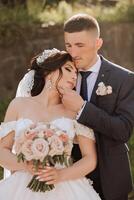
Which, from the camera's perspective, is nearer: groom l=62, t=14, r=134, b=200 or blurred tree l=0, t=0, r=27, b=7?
groom l=62, t=14, r=134, b=200

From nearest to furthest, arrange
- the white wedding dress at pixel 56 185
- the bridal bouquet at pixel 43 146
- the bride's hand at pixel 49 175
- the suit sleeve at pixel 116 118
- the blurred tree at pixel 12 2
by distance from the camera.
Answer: the bridal bouquet at pixel 43 146 < the bride's hand at pixel 49 175 < the suit sleeve at pixel 116 118 < the white wedding dress at pixel 56 185 < the blurred tree at pixel 12 2

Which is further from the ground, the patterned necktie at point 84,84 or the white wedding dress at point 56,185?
the patterned necktie at point 84,84

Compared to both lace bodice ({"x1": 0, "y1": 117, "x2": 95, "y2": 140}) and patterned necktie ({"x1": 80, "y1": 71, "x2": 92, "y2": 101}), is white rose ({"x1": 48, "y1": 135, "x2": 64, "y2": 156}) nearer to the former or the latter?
lace bodice ({"x1": 0, "y1": 117, "x2": 95, "y2": 140})

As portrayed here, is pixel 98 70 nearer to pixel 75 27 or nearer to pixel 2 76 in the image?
pixel 75 27

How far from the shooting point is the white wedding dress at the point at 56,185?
4738 millimetres

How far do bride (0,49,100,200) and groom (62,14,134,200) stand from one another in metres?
0.08

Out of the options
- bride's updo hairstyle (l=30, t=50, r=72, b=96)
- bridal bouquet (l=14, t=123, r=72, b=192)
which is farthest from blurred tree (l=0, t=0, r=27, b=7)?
bridal bouquet (l=14, t=123, r=72, b=192)

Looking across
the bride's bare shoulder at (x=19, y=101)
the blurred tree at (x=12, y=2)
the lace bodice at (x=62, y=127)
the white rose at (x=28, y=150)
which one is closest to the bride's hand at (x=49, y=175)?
the white rose at (x=28, y=150)

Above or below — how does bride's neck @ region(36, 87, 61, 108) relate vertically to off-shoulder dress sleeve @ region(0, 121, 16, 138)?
above

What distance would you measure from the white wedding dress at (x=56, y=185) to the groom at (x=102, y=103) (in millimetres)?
90

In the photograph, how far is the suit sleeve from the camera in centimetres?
463

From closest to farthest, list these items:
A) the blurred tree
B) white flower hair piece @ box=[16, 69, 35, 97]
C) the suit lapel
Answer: the suit lapel, white flower hair piece @ box=[16, 69, 35, 97], the blurred tree

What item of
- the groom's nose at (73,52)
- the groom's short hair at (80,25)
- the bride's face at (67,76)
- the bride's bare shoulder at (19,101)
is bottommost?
the bride's bare shoulder at (19,101)

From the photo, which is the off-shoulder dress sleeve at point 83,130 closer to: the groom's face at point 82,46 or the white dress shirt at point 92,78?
the white dress shirt at point 92,78
